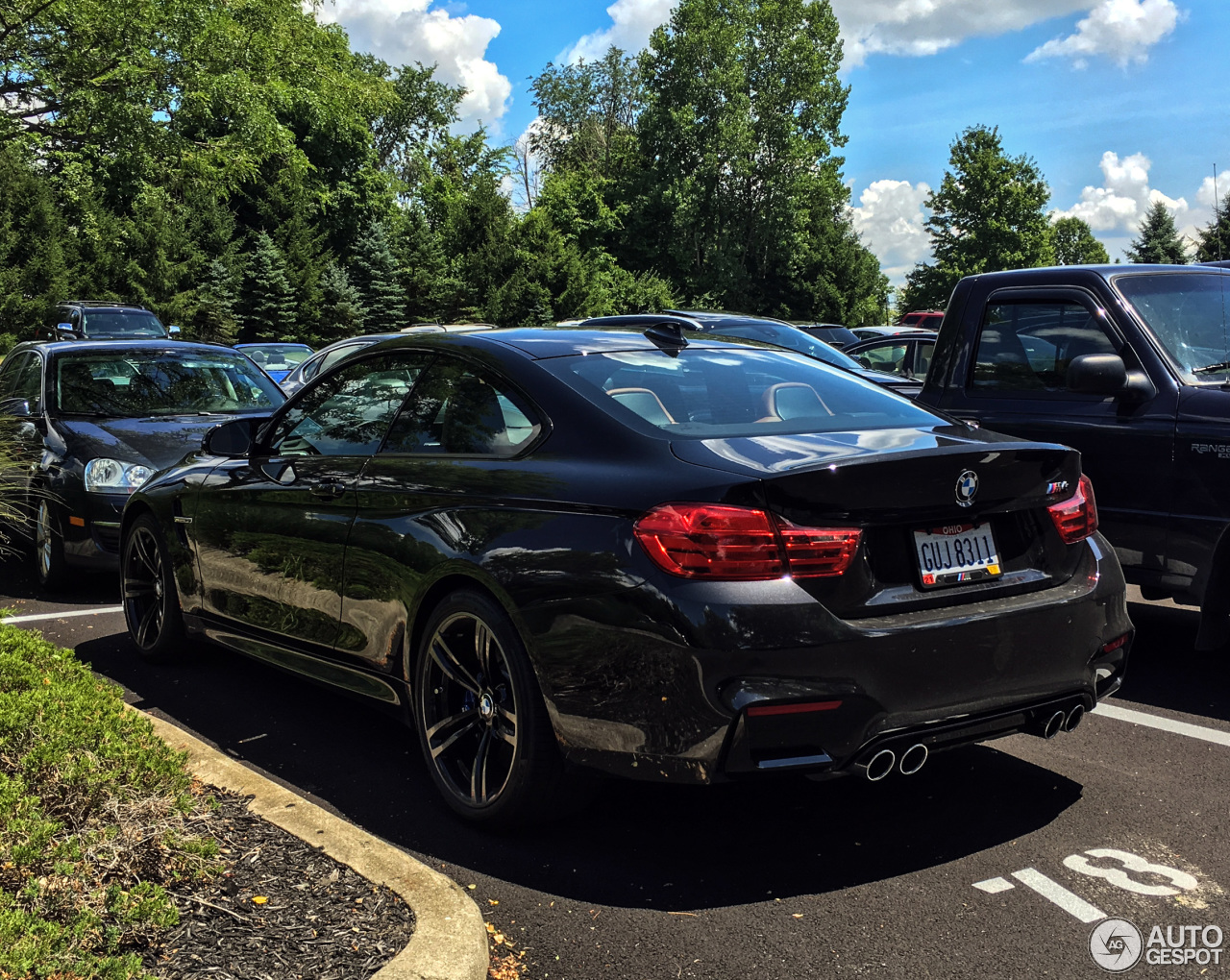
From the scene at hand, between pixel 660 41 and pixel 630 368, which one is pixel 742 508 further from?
pixel 660 41

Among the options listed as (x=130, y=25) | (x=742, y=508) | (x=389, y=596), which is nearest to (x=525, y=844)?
(x=389, y=596)

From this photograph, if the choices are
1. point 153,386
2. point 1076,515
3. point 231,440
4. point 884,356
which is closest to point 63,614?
point 153,386

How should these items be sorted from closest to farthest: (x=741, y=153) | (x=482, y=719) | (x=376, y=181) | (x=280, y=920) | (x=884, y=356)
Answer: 1. (x=280, y=920)
2. (x=482, y=719)
3. (x=884, y=356)
4. (x=376, y=181)
5. (x=741, y=153)

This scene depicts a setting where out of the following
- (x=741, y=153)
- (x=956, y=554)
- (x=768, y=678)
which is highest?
(x=741, y=153)

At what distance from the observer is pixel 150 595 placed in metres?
6.24

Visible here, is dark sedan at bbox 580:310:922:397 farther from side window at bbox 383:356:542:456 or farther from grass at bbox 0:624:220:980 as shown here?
grass at bbox 0:624:220:980

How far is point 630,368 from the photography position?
4164 millimetres

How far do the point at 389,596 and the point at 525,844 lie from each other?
0.97 meters

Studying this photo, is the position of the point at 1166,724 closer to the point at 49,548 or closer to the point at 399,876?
the point at 399,876

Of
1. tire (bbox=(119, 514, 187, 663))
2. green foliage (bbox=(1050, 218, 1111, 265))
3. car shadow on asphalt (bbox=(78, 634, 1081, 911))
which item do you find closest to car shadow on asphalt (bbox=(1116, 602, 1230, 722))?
car shadow on asphalt (bbox=(78, 634, 1081, 911))

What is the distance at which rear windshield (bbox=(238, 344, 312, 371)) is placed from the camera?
2355 cm

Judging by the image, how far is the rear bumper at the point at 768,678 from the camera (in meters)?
3.20

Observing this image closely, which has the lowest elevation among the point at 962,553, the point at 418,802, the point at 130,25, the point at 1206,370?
the point at 418,802

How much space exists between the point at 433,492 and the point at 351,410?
964 mm
